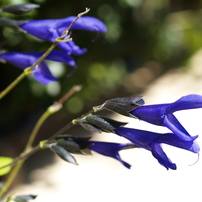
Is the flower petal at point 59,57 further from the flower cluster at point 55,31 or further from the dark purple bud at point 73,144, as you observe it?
the dark purple bud at point 73,144

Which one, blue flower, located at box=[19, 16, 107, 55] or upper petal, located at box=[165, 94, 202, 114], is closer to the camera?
upper petal, located at box=[165, 94, 202, 114]

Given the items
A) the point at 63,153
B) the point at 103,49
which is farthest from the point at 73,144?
the point at 103,49

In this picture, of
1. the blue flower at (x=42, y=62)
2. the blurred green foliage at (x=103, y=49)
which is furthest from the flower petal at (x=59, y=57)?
the blurred green foliage at (x=103, y=49)

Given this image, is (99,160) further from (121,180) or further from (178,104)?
(178,104)

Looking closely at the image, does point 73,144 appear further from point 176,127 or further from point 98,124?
point 176,127

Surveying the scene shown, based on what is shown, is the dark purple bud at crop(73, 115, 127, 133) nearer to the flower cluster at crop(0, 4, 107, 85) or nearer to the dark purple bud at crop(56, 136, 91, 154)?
the dark purple bud at crop(56, 136, 91, 154)

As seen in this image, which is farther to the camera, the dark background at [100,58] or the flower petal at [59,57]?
the dark background at [100,58]

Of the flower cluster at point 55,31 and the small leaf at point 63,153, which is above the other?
the flower cluster at point 55,31

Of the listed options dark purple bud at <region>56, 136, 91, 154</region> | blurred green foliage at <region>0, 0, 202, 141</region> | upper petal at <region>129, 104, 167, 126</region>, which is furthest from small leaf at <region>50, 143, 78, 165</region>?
blurred green foliage at <region>0, 0, 202, 141</region>
